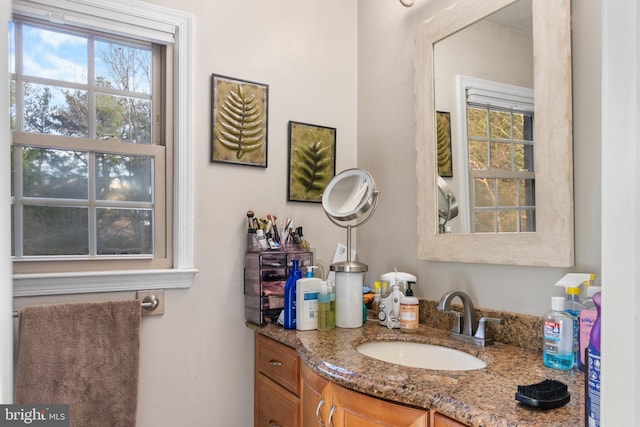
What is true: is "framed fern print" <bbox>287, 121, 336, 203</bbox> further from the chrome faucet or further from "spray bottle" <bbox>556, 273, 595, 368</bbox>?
"spray bottle" <bbox>556, 273, 595, 368</bbox>

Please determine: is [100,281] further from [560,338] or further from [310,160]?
[560,338]

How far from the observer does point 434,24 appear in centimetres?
182

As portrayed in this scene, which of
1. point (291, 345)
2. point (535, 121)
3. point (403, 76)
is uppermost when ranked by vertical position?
point (403, 76)

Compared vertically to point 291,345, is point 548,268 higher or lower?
higher

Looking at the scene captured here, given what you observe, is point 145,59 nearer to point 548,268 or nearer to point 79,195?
point 79,195

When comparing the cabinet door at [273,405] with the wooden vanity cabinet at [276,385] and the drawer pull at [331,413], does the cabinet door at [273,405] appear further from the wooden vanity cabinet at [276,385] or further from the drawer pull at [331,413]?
the drawer pull at [331,413]

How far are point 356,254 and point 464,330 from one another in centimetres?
83

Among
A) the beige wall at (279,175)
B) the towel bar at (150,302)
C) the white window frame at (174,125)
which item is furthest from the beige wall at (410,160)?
the towel bar at (150,302)

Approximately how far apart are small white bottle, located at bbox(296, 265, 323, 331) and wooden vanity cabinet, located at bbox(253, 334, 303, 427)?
0.38 ft

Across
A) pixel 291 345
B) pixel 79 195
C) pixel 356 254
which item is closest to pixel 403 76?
pixel 356 254

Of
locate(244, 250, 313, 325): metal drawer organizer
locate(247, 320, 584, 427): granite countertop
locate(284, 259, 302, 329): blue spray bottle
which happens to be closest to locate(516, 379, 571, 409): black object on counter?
locate(247, 320, 584, 427): granite countertop

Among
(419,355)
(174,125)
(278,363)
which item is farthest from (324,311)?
(174,125)

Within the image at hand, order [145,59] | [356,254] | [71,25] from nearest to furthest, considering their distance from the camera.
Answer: [71,25]
[145,59]
[356,254]

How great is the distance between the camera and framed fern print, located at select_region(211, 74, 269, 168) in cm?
194
